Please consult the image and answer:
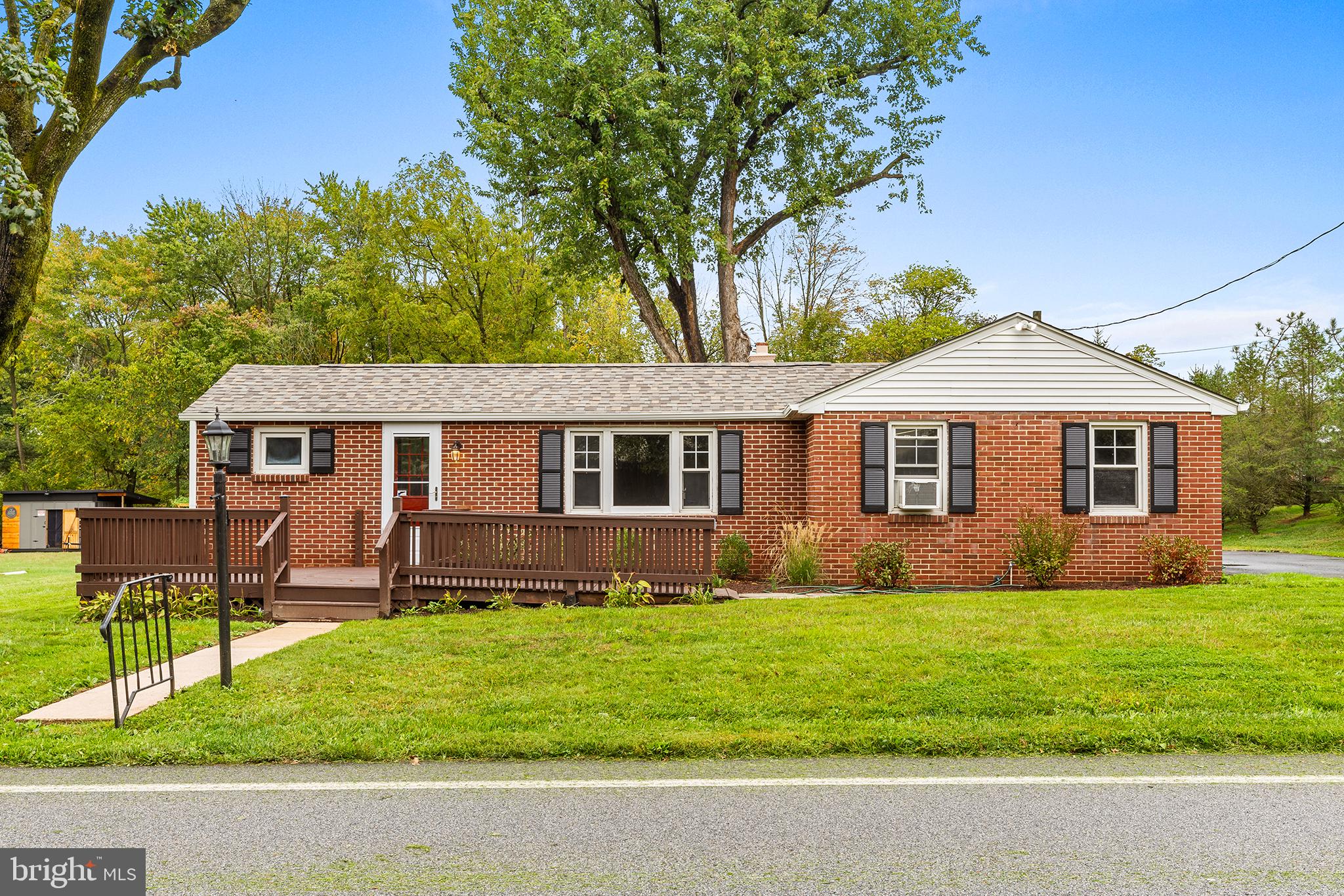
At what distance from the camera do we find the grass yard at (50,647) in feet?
21.6

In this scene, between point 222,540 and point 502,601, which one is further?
point 502,601

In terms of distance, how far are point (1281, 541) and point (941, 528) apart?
89.7 ft

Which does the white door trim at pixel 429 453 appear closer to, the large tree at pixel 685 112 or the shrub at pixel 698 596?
the shrub at pixel 698 596

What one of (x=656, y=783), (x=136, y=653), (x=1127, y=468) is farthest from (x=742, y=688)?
(x=1127, y=468)

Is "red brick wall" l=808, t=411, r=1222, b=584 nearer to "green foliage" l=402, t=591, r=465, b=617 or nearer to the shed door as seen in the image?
"green foliage" l=402, t=591, r=465, b=617

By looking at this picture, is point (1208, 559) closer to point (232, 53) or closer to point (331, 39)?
point (232, 53)

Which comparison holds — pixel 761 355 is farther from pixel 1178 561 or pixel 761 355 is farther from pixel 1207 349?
pixel 1207 349

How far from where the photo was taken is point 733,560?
44.3 feet

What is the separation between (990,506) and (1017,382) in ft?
6.39

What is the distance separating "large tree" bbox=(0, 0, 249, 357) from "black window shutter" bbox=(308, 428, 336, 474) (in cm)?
495

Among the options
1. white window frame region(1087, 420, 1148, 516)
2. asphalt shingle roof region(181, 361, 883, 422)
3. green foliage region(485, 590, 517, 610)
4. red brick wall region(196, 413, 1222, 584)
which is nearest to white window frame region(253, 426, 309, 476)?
asphalt shingle roof region(181, 361, 883, 422)

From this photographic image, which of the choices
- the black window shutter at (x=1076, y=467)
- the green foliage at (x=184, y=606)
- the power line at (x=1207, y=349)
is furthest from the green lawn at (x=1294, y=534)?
the green foliage at (x=184, y=606)

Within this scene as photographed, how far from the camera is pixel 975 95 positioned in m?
28.2

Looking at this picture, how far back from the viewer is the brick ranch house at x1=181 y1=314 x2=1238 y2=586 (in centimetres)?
1316
